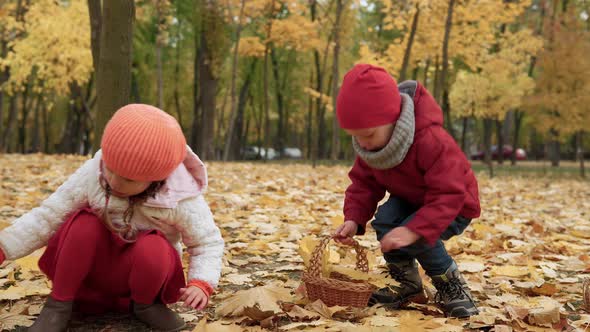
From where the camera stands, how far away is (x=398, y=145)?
7.54 ft

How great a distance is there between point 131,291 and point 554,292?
2162mm

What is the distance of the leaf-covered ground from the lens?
7.47ft

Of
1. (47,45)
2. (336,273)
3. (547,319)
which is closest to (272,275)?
(336,273)

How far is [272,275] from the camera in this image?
3.20m

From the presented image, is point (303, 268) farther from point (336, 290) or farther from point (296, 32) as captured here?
point (296, 32)

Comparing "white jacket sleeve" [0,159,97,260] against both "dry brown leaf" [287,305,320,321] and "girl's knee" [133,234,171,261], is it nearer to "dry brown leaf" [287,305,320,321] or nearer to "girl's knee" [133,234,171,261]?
"girl's knee" [133,234,171,261]

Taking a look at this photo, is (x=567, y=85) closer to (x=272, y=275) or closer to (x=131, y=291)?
(x=272, y=275)

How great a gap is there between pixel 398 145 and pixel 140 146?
1013mm

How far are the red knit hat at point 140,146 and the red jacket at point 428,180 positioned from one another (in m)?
0.97

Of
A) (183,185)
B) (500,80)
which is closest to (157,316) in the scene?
(183,185)

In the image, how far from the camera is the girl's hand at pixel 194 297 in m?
2.12

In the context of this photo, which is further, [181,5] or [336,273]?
[181,5]

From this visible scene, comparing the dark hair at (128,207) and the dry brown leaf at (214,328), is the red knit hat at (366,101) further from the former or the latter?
the dry brown leaf at (214,328)

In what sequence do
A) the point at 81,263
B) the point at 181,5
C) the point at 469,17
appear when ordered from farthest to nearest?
the point at 181,5
the point at 469,17
the point at 81,263
